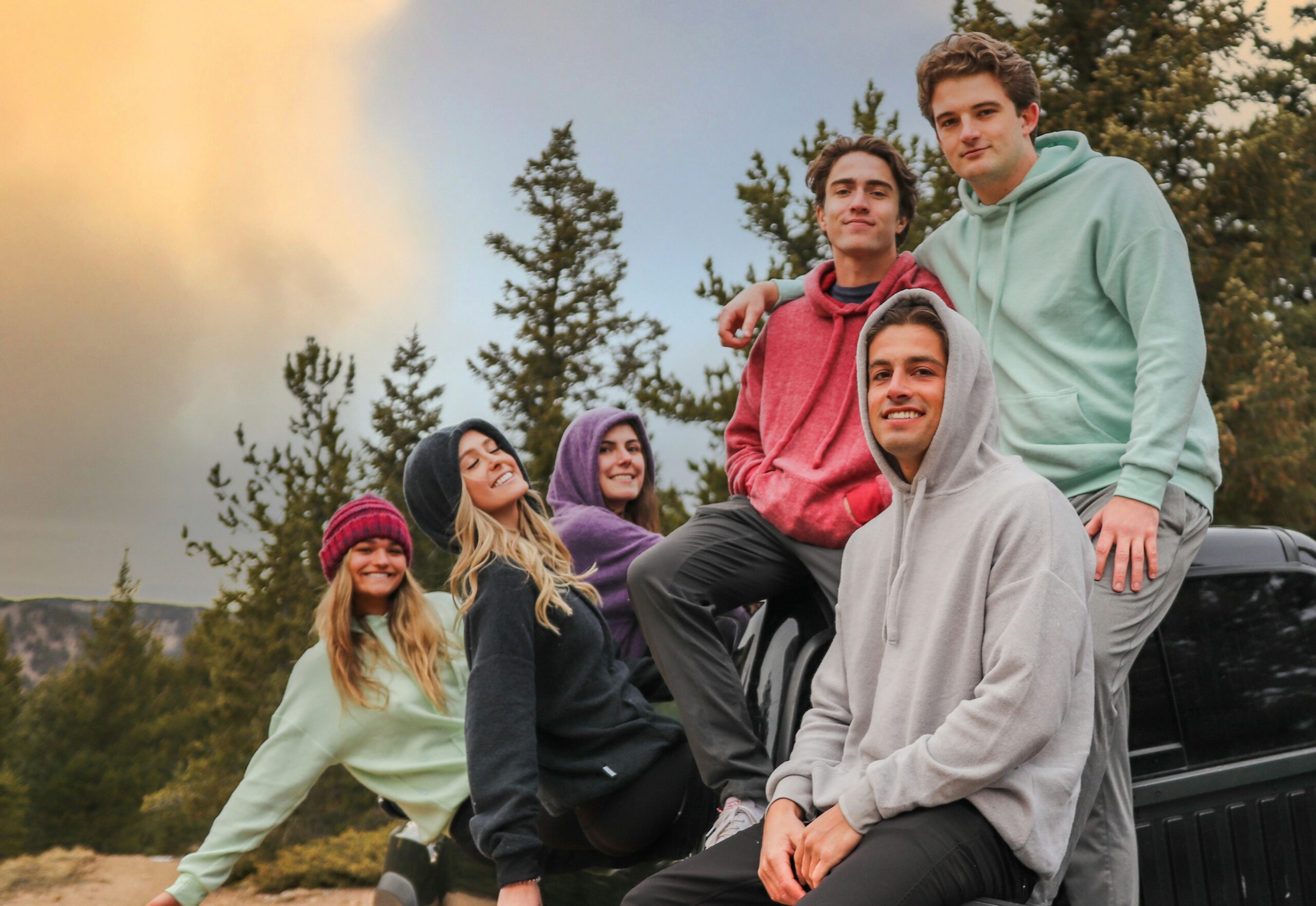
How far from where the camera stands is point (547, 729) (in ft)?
10.2

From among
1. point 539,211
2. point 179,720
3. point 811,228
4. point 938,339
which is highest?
point 539,211

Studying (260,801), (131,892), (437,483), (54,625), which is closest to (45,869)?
(131,892)

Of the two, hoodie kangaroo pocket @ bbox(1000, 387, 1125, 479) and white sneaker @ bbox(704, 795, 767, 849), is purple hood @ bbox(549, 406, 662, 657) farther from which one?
hoodie kangaroo pocket @ bbox(1000, 387, 1125, 479)

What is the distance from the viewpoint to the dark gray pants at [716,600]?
2650 millimetres

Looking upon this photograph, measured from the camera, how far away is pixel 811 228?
45.5 ft

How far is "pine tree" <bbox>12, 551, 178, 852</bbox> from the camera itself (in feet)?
45.3

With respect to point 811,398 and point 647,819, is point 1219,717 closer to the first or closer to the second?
point 811,398

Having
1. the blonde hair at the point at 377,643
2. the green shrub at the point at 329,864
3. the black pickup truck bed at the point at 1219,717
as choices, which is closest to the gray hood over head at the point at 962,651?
the black pickup truck bed at the point at 1219,717

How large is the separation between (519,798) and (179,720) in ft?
42.2

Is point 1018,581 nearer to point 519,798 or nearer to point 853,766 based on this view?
point 853,766

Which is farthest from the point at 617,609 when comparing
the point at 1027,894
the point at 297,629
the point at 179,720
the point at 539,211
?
the point at 539,211

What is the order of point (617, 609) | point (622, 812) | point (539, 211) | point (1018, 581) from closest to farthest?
point (1018, 581), point (622, 812), point (617, 609), point (539, 211)

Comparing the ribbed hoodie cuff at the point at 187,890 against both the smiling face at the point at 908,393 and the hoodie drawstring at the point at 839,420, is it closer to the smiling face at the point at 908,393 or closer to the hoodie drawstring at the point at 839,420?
the hoodie drawstring at the point at 839,420

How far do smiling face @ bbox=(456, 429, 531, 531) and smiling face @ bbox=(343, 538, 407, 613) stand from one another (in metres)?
1.35
